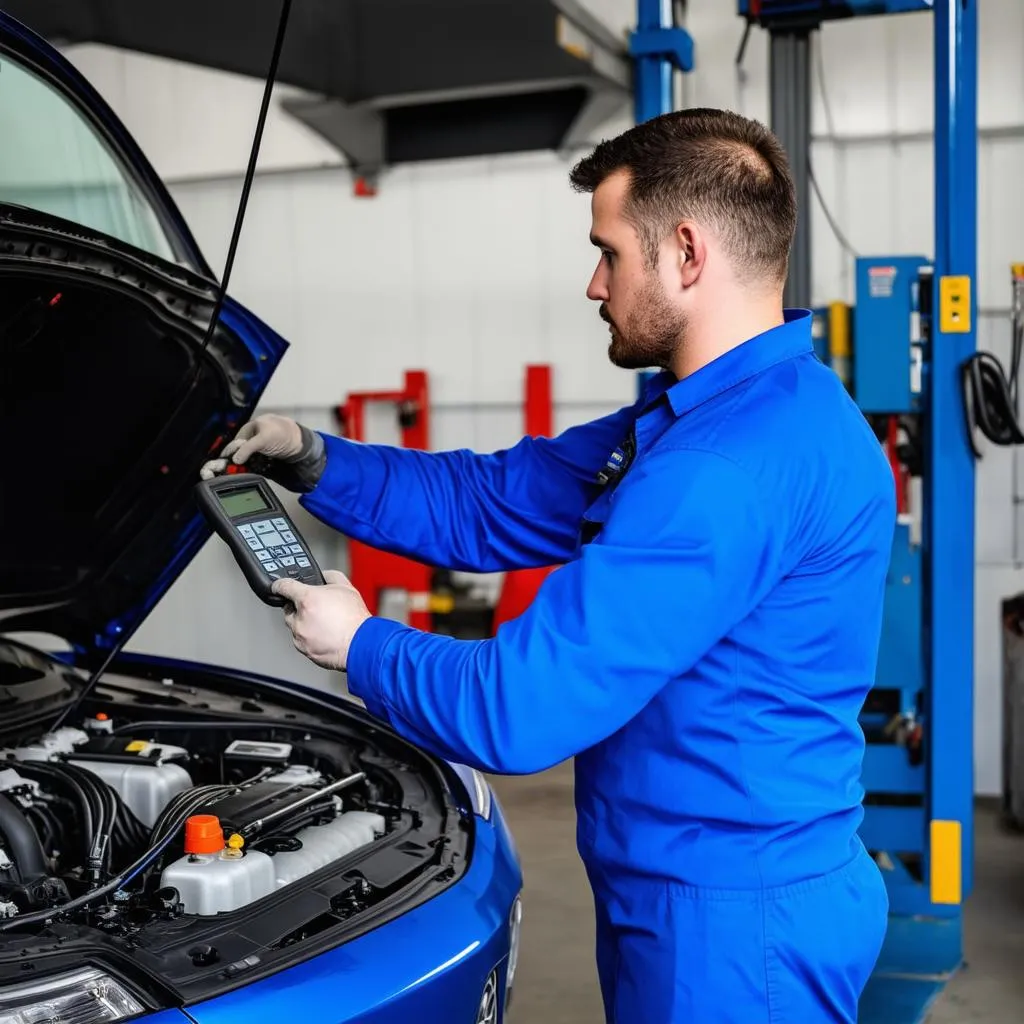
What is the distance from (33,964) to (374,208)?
5.03 meters

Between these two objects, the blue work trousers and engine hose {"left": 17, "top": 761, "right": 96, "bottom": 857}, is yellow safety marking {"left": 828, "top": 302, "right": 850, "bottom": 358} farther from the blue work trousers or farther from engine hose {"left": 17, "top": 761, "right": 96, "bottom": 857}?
engine hose {"left": 17, "top": 761, "right": 96, "bottom": 857}

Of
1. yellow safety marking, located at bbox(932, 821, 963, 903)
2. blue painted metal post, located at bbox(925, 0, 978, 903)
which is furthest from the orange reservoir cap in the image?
yellow safety marking, located at bbox(932, 821, 963, 903)

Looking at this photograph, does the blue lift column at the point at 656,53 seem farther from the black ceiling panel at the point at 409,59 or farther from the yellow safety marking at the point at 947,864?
the yellow safety marking at the point at 947,864

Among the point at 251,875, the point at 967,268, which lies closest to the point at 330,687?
the point at 967,268

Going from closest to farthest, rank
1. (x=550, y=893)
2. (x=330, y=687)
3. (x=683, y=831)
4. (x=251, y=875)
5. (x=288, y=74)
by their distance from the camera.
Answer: (x=683, y=831) → (x=251, y=875) → (x=550, y=893) → (x=288, y=74) → (x=330, y=687)

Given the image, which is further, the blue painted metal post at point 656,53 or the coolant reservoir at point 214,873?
the blue painted metal post at point 656,53

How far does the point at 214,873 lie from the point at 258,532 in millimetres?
466

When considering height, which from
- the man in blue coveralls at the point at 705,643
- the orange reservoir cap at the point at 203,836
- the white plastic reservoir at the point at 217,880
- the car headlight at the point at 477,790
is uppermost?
the man in blue coveralls at the point at 705,643

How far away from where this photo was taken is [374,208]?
5.99m

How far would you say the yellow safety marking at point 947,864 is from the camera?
344 cm

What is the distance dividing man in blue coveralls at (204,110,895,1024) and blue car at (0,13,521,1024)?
0.32m

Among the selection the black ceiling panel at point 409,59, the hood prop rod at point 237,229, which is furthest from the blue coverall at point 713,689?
the black ceiling panel at point 409,59

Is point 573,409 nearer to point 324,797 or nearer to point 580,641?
point 324,797

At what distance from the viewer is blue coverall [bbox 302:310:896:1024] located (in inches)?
53.9
